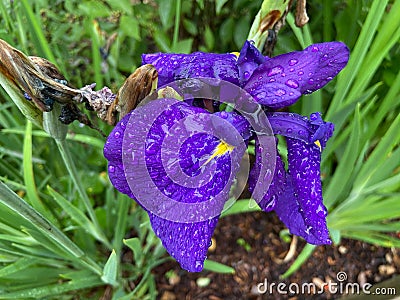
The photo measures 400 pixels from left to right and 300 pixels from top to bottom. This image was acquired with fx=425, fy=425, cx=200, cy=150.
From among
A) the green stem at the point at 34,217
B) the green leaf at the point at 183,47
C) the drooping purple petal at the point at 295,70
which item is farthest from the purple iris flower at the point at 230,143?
the green leaf at the point at 183,47

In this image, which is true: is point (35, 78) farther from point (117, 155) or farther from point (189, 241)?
point (189, 241)

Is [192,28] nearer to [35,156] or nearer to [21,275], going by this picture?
[35,156]

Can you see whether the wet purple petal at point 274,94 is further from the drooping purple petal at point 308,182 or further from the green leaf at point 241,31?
the green leaf at point 241,31

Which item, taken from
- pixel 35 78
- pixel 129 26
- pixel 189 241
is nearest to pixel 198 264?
pixel 189 241

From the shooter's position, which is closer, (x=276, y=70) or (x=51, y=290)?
(x=276, y=70)

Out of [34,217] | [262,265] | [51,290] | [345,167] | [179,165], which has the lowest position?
[262,265]

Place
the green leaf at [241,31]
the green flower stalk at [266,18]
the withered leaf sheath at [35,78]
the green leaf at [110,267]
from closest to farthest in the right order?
the withered leaf sheath at [35,78], the green flower stalk at [266,18], the green leaf at [110,267], the green leaf at [241,31]

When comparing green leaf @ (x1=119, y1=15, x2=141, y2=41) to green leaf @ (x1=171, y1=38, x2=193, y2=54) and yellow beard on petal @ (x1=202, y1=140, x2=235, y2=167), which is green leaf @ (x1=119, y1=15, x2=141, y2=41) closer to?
green leaf @ (x1=171, y1=38, x2=193, y2=54)
